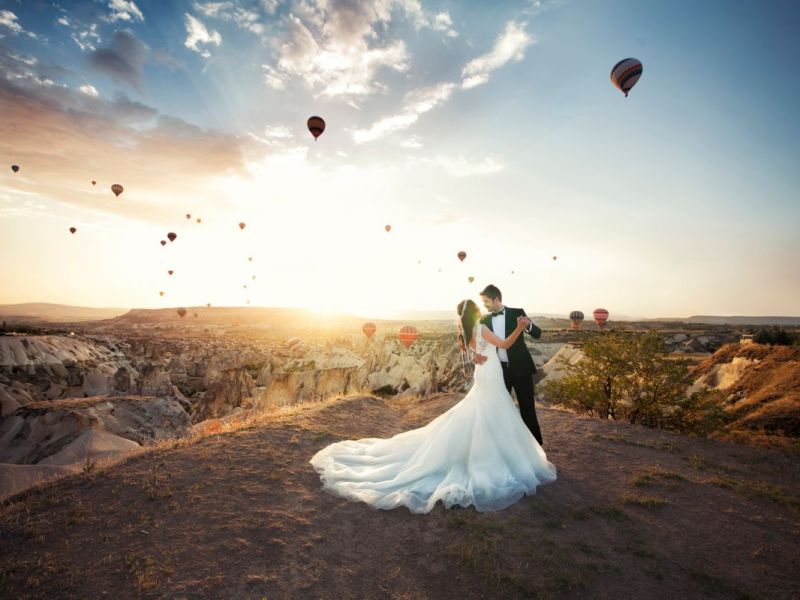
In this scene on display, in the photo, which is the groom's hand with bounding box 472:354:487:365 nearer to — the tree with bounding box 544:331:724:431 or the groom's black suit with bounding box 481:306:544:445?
the groom's black suit with bounding box 481:306:544:445

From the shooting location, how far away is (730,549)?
16.2 feet

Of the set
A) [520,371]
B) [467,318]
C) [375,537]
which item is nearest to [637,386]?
[520,371]

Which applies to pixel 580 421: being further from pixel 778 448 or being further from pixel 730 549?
pixel 730 549

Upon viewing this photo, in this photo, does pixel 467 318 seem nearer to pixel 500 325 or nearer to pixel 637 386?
pixel 500 325

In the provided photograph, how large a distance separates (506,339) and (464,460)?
7.34 ft

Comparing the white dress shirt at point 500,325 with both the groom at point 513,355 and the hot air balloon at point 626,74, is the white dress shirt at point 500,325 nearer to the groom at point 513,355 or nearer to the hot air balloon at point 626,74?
the groom at point 513,355

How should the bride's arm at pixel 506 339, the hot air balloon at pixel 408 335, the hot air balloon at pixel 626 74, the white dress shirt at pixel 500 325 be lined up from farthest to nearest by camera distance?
the hot air balloon at pixel 408 335 → the hot air balloon at pixel 626 74 → the white dress shirt at pixel 500 325 → the bride's arm at pixel 506 339

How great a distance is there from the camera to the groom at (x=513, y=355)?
7270mm

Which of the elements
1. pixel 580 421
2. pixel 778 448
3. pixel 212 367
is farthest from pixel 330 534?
pixel 212 367

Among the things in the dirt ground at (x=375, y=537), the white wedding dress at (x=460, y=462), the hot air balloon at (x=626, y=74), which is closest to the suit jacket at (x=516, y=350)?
the white wedding dress at (x=460, y=462)

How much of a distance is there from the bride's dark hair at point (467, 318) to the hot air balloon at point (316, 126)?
18.5 metres

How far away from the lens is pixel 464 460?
684 centimetres

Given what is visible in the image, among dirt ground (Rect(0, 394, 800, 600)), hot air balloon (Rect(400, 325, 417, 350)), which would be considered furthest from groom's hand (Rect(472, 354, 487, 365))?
hot air balloon (Rect(400, 325, 417, 350))

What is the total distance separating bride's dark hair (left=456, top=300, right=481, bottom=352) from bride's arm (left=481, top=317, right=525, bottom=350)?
0.38 meters
